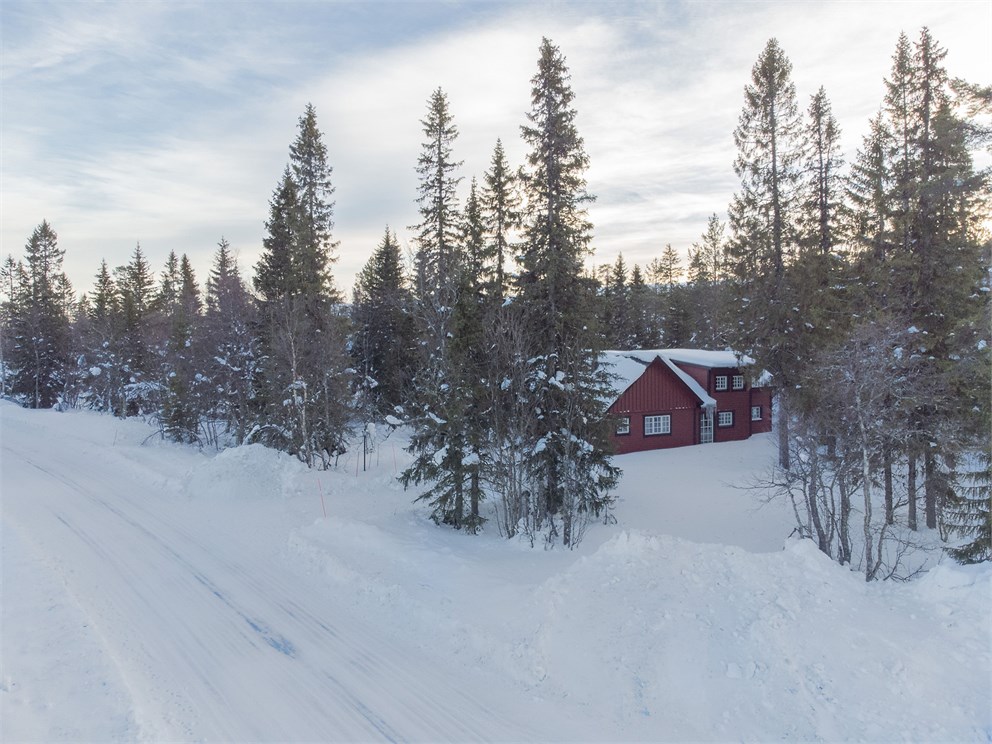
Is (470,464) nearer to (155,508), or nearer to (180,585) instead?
(180,585)

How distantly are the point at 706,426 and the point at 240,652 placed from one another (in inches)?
1244

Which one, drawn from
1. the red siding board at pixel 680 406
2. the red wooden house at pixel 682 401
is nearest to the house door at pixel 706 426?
the red wooden house at pixel 682 401

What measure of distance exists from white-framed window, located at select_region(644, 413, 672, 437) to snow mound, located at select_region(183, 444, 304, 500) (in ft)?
65.6

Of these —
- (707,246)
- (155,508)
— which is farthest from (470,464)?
(707,246)

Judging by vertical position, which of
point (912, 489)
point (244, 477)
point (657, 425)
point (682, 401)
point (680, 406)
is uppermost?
point (682, 401)

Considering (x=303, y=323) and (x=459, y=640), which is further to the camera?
(x=303, y=323)

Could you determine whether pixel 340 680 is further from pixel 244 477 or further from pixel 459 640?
pixel 244 477

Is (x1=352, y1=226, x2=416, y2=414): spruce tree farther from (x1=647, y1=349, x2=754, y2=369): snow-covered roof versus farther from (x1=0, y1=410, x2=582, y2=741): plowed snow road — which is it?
(x1=0, y1=410, x2=582, y2=741): plowed snow road

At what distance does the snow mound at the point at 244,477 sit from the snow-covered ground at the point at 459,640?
3.72 meters

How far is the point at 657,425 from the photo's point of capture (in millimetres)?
32000

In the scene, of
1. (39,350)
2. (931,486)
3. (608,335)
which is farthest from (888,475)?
(39,350)

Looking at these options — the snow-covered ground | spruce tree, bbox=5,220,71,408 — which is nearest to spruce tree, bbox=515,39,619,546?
the snow-covered ground

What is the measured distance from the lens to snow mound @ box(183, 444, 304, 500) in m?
17.4

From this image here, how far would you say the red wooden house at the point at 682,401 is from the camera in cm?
3100
